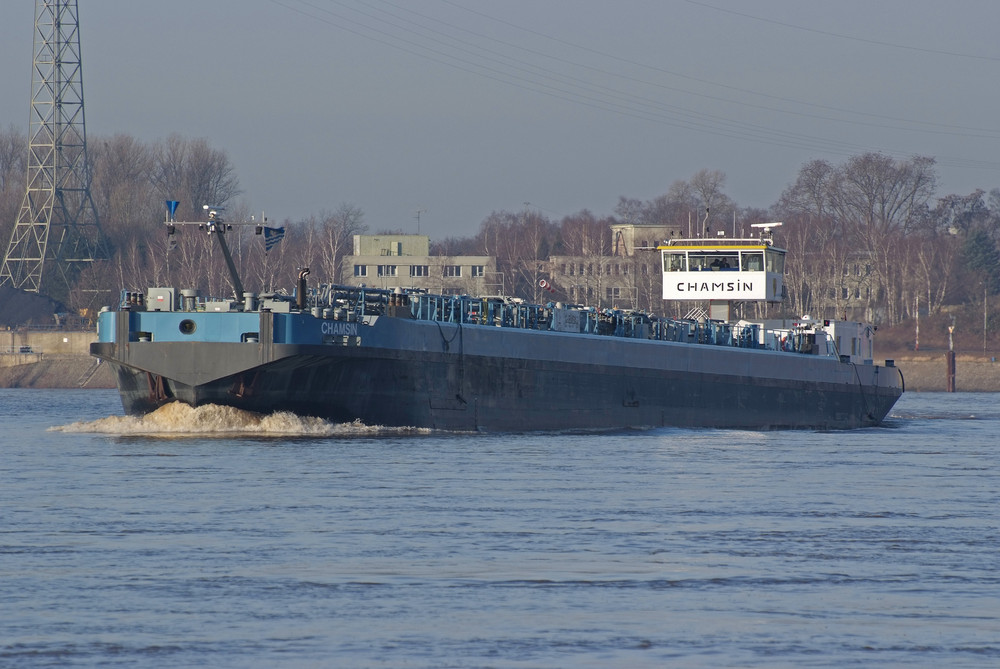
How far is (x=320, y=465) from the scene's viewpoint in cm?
2830

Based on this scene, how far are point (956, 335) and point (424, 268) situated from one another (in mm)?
49585

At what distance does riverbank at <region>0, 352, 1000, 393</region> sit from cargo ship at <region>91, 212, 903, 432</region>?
141ft

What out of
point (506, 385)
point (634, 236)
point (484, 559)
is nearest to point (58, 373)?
point (634, 236)

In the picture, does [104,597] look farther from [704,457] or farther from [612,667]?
[704,457]

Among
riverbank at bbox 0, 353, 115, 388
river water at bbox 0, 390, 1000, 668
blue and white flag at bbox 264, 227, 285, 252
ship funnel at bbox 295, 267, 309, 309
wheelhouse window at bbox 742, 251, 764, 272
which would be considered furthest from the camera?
riverbank at bbox 0, 353, 115, 388

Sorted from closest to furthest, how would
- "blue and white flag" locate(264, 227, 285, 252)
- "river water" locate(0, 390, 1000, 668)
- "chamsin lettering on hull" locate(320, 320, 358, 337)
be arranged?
"river water" locate(0, 390, 1000, 668)
"chamsin lettering on hull" locate(320, 320, 358, 337)
"blue and white flag" locate(264, 227, 285, 252)

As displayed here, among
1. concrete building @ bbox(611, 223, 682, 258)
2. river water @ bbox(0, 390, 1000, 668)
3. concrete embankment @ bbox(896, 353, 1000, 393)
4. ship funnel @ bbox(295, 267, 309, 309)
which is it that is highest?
concrete building @ bbox(611, 223, 682, 258)

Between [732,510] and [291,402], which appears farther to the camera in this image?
[291,402]

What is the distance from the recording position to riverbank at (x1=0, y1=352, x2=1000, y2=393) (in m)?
96.4

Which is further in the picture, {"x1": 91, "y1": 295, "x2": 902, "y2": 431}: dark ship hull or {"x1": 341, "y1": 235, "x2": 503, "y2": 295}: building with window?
{"x1": 341, "y1": 235, "x2": 503, "y2": 295}: building with window

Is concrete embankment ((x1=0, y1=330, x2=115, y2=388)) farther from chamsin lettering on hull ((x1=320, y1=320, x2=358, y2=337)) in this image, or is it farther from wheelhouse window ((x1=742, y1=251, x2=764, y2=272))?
chamsin lettering on hull ((x1=320, y1=320, x2=358, y2=337))

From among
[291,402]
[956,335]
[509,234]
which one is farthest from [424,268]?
[291,402]

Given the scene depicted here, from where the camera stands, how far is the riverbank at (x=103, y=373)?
316ft

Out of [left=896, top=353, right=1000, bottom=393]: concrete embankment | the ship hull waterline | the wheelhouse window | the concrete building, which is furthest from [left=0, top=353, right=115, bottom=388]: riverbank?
the ship hull waterline
